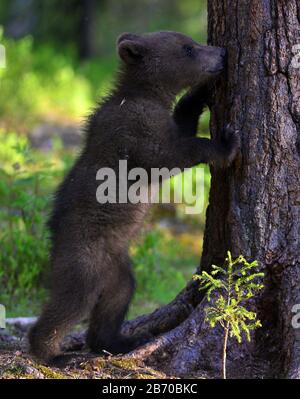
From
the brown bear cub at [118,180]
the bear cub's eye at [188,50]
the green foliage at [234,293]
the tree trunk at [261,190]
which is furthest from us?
the bear cub's eye at [188,50]

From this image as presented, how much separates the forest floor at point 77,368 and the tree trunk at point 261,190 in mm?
159

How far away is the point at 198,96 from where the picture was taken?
5.51 m

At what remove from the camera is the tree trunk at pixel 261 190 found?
15.4 ft

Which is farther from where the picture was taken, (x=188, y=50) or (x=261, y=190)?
(x=188, y=50)

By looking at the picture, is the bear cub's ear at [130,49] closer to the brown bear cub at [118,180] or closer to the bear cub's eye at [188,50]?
the brown bear cub at [118,180]

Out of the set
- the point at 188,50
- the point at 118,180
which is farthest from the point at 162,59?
the point at 118,180

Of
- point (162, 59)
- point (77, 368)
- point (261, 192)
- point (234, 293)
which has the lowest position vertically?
point (77, 368)

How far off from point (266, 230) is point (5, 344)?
2.07 metres

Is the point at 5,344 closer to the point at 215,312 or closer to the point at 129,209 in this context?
the point at 129,209

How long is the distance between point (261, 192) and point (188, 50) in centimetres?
142

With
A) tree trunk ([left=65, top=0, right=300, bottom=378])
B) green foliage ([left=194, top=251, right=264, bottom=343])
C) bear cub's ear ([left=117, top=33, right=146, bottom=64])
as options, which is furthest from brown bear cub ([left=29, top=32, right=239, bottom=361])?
green foliage ([left=194, top=251, right=264, bottom=343])

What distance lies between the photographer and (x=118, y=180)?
5211mm

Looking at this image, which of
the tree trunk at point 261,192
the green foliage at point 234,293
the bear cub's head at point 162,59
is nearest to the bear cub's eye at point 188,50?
the bear cub's head at point 162,59

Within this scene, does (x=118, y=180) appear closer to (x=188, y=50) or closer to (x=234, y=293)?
(x=234, y=293)
